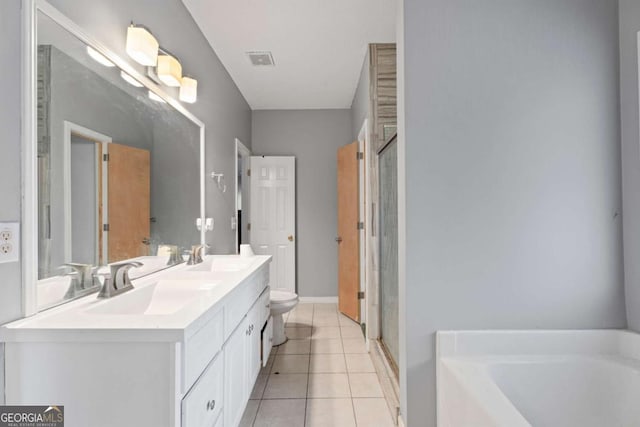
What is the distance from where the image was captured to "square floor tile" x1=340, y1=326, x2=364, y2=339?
320 centimetres

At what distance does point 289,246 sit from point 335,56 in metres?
2.40

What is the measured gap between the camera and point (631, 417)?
1.24 meters

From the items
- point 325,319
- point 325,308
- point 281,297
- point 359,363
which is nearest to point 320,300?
point 325,308

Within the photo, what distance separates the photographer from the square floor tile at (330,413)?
6.03ft

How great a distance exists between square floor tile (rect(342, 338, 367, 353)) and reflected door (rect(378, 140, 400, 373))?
22 centimetres

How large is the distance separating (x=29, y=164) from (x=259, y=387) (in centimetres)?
187

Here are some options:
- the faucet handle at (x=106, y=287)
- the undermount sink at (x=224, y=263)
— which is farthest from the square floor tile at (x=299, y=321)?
the faucet handle at (x=106, y=287)

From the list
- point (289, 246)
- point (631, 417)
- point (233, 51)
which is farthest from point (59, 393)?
point (289, 246)

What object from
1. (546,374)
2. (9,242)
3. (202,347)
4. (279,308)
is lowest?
(279,308)

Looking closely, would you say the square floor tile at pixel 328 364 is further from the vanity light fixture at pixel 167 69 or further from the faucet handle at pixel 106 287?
the vanity light fixture at pixel 167 69

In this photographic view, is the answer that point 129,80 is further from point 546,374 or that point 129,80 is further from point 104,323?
point 546,374

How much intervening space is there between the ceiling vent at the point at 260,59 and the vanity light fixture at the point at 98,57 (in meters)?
1.75

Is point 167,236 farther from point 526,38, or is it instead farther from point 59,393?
point 526,38

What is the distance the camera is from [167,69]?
1.89 meters
